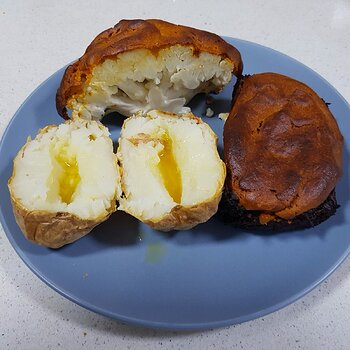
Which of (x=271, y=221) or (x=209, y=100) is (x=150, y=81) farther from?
(x=271, y=221)

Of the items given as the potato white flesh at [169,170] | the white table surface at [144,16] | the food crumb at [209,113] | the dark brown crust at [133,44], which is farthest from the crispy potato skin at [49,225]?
the food crumb at [209,113]

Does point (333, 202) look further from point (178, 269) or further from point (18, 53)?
point (18, 53)

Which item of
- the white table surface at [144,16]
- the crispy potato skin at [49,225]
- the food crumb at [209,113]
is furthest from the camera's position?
the food crumb at [209,113]

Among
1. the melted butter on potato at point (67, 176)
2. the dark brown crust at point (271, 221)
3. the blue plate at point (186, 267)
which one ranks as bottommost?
the blue plate at point (186, 267)

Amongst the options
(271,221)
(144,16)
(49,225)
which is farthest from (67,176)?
(144,16)

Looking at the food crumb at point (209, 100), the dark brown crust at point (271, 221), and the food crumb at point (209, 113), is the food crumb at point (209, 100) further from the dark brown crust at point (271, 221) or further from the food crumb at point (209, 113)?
the dark brown crust at point (271, 221)

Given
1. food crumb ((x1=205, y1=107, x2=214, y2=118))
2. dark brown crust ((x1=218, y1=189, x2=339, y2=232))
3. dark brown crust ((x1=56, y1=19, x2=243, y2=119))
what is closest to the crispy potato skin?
dark brown crust ((x1=218, y1=189, x2=339, y2=232))
